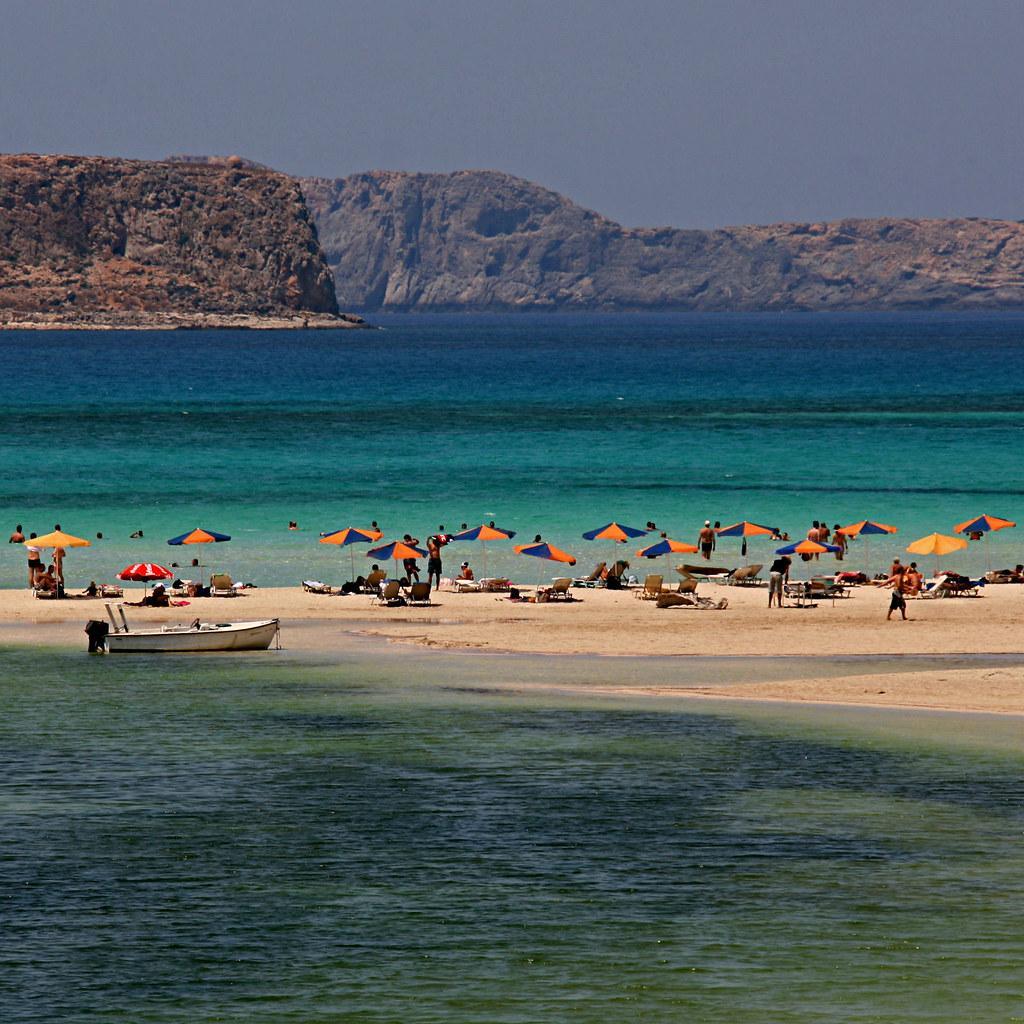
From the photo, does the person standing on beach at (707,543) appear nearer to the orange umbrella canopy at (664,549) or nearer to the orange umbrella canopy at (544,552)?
the orange umbrella canopy at (664,549)

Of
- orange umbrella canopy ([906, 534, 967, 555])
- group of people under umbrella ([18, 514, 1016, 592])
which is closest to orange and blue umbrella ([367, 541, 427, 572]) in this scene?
group of people under umbrella ([18, 514, 1016, 592])

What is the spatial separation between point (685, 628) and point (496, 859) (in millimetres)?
19376

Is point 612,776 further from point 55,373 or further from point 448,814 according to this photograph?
point 55,373

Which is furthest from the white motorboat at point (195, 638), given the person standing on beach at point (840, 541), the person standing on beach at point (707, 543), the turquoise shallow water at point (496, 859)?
the person standing on beach at point (840, 541)

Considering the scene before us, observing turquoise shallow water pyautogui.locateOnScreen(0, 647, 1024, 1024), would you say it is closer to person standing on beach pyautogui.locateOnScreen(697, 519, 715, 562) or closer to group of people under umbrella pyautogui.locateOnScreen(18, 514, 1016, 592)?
group of people under umbrella pyautogui.locateOnScreen(18, 514, 1016, 592)

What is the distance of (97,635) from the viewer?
40219mm

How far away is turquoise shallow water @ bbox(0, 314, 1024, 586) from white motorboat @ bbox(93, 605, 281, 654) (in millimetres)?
12264

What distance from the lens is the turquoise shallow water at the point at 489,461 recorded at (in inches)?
2552

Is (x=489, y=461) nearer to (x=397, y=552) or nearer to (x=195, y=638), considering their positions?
(x=397, y=552)

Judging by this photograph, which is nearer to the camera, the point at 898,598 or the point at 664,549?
the point at 898,598

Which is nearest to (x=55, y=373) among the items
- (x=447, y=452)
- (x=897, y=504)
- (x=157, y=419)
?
(x=157, y=419)

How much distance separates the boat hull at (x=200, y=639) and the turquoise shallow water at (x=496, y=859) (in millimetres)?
4424

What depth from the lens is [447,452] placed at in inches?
3688

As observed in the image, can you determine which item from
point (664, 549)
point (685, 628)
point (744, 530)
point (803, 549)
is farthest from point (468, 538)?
point (685, 628)
